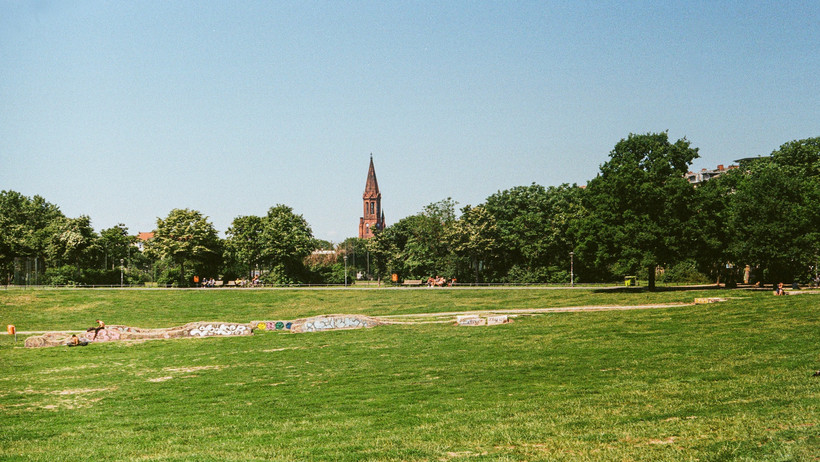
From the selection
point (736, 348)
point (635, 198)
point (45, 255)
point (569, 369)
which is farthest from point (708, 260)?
point (45, 255)

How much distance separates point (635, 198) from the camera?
55.9 m

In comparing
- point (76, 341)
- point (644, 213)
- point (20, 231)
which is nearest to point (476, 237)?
point (644, 213)

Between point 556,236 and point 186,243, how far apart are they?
49.0 m

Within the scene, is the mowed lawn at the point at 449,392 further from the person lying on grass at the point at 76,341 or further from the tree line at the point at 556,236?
the tree line at the point at 556,236

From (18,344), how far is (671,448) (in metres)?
36.2

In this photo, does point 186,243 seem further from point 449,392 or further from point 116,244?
point 449,392

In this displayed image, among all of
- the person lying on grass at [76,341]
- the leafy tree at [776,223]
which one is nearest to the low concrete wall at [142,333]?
the person lying on grass at [76,341]

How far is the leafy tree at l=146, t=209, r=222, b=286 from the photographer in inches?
3268

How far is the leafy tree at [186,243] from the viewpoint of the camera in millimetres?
83000

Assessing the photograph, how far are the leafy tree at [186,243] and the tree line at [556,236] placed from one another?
0.53 ft

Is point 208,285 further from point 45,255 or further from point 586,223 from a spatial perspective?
point 586,223

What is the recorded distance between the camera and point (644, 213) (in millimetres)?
56125

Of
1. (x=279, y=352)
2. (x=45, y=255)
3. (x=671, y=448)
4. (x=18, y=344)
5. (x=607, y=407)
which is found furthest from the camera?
(x=45, y=255)

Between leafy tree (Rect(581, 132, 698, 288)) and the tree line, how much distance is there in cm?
13
